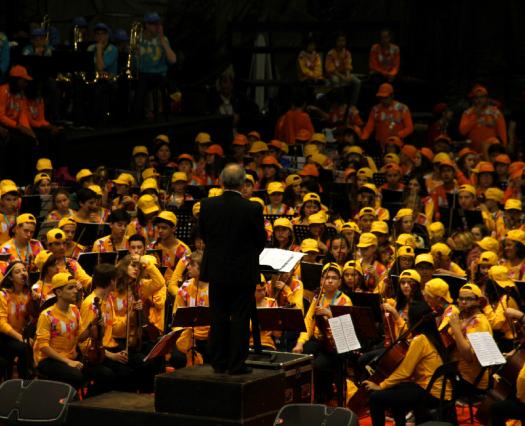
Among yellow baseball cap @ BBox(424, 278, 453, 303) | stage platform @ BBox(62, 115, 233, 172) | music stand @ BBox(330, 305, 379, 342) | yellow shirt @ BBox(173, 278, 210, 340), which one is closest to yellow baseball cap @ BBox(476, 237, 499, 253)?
yellow baseball cap @ BBox(424, 278, 453, 303)

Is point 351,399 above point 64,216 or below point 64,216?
below

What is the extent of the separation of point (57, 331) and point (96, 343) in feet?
1.26

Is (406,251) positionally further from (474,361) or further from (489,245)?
(474,361)

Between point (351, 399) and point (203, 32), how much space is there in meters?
14.1

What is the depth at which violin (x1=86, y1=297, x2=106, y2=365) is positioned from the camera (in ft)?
37.7

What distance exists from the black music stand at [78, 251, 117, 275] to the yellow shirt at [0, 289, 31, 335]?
2.86 feet

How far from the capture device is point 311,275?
12.9 meters

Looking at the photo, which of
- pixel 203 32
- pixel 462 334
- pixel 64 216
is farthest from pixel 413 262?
pixel 203 32

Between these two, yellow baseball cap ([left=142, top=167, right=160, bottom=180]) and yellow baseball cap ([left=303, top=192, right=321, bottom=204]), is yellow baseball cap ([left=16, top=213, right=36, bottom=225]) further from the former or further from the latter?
yellow baseball cap ([left=142, top=167, right=160, bottom=180])

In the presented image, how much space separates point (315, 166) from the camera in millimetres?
18156

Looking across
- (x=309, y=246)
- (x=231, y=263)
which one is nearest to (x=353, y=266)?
(x=309, y=246)

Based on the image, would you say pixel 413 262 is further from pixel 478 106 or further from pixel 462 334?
pixel 478 106

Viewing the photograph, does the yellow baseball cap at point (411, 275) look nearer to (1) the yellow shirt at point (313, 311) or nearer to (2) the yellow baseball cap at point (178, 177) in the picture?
(1) the yellow shirt at point (313, 311)

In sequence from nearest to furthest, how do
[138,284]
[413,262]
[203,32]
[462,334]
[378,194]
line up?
1. [462,334]
2. [138,284]
3. [413,262]
4. [378,194]
5. [203,32]
